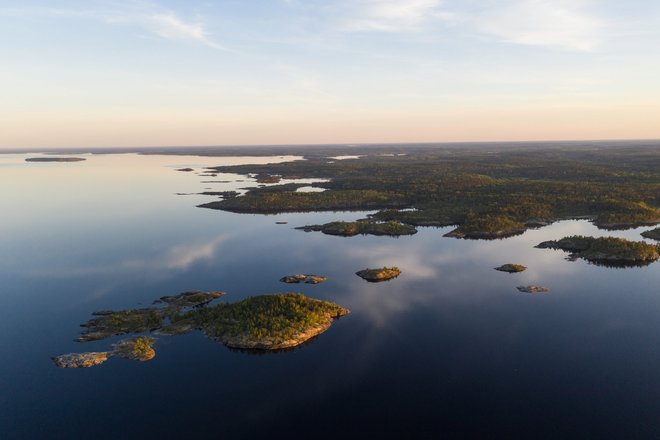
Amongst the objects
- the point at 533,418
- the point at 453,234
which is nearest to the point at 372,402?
the point at 533,418

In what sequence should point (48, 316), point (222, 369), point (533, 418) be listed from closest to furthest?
point (533, 418) < point (222, 369) < point (48, 316)

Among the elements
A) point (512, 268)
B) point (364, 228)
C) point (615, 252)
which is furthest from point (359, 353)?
point (364, 228)

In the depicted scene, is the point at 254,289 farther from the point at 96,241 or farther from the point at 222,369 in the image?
the point at 96,241

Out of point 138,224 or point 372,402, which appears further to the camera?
point 138,224

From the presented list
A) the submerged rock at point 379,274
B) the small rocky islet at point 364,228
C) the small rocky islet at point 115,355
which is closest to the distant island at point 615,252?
the small rocky islet at point 364,228

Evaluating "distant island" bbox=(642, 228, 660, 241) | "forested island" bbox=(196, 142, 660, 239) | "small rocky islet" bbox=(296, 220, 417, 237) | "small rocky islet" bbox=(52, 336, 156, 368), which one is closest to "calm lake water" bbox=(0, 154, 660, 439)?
"small rocky islet" bbox=(52, 336, 156, 368)
